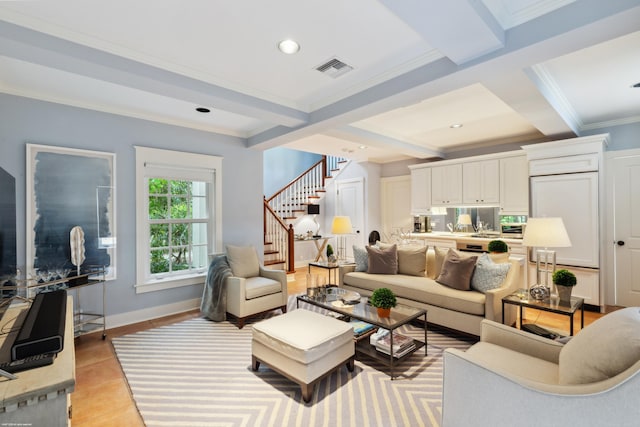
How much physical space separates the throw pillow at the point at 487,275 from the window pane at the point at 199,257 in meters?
3.51

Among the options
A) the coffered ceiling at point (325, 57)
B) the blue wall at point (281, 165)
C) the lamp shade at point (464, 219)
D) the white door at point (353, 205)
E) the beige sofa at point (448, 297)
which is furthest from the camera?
the blue wall at point (281, 165)

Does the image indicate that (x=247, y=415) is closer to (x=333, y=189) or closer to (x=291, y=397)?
(x=291, y=397)

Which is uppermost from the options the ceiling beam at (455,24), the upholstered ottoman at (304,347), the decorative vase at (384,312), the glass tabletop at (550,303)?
the ceiling beam at (455,24)

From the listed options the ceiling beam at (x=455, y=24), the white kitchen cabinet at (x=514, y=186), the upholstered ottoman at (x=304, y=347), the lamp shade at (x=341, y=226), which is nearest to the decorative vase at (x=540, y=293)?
the upholstered ottoman at (x=304, y=347)

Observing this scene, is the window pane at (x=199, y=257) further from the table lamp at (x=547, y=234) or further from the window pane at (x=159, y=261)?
the table lamp at (x=547, y=234)

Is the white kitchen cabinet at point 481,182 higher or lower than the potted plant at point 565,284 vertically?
higher

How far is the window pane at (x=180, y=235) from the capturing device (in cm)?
406

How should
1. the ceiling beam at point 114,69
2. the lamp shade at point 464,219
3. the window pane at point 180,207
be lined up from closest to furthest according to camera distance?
the ceiling beam at point 114,69 < the window pane at point 180,207 < the lamp shade at point 464,219

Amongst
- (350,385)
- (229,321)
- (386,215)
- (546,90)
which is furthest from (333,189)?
(350,385)

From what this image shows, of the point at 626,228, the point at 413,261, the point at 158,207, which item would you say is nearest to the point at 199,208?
the point at 158,207

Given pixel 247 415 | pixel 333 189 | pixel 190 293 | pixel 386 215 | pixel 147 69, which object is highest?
pixel 147 69

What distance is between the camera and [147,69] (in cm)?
231

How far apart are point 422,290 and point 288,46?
2.74 metres

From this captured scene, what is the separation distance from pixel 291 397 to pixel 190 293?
2.52m
